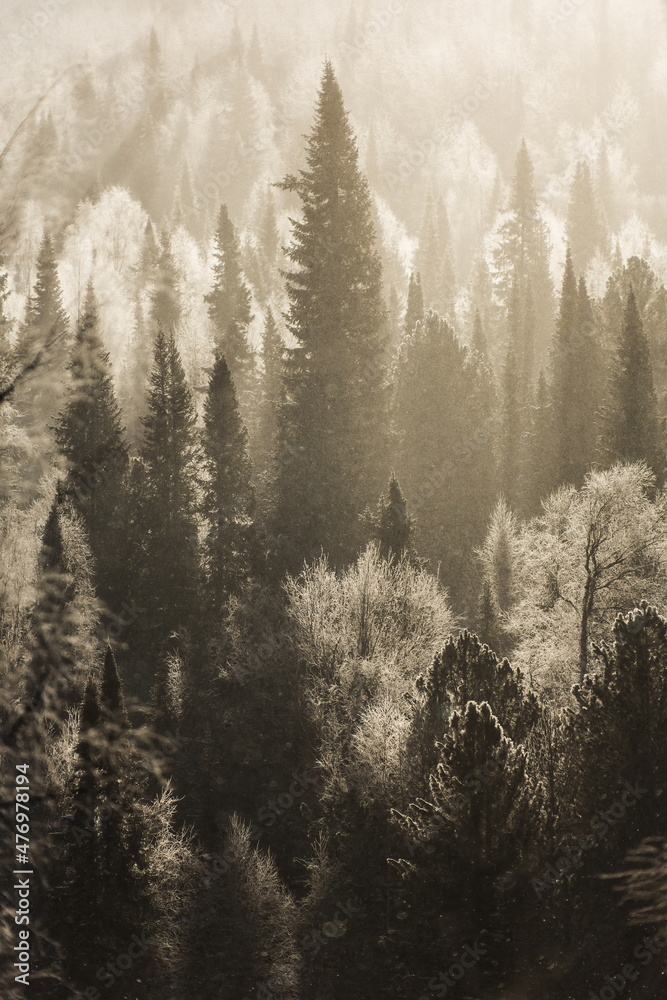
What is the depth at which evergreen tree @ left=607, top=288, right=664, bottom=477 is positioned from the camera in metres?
50.7

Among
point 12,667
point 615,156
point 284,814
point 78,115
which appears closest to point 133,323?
point 284,814

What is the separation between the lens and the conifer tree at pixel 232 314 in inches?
2672

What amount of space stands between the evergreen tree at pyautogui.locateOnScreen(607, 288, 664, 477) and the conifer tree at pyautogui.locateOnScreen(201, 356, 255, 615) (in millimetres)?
20689

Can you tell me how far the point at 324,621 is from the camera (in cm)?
4134

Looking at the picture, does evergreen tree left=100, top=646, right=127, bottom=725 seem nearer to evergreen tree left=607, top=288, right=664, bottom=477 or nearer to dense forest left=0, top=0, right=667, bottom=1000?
dense forest left=0, top=0, right=667, bottom=1000

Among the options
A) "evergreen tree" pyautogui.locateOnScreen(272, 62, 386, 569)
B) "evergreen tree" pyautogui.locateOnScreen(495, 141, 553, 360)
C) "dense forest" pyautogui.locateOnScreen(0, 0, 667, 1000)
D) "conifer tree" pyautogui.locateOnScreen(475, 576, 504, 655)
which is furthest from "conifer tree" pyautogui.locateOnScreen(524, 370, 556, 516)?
"evergreen tree" pyautogui.locateOnScreen(495, 141, 553, 360)

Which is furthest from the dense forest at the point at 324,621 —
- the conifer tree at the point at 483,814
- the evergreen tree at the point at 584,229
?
the evergreen tree at the point at 584,229

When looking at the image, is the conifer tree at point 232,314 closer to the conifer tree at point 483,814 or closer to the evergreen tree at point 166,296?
the evergreen tree at point 166,296

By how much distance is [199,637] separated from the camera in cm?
4706

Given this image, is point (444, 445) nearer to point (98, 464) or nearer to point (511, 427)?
point (511, 427)

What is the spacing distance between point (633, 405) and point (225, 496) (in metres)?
23.7

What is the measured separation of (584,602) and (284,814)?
52.5ft

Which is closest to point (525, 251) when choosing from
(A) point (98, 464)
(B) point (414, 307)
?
(B) point (414, 307)

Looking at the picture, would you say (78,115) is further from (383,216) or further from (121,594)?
(383,216)
